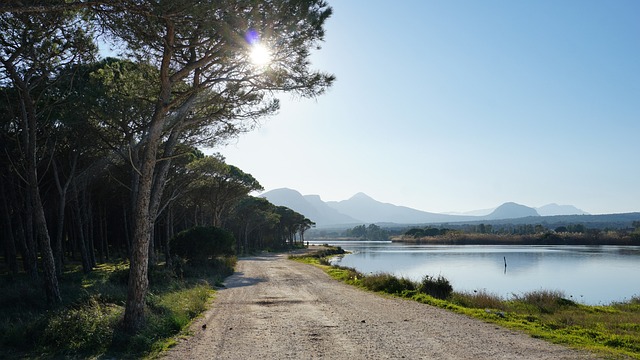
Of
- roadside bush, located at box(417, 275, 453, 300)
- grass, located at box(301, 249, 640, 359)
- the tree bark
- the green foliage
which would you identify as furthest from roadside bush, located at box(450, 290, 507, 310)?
the green foliage

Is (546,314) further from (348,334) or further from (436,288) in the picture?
(348,334)

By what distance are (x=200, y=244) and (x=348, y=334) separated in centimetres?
2073

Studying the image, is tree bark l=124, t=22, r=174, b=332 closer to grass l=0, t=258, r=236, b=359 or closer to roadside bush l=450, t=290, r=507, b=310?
grass l=0, t=258, r=236, b=359

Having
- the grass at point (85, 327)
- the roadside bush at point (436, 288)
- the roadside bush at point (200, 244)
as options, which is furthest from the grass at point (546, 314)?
the roadside bush at point (200, 244)

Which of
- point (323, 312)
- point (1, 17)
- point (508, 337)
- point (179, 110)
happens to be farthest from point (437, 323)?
point (1, 17)

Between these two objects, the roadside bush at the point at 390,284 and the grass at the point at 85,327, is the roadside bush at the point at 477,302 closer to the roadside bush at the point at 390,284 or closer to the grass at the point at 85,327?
the roadside bush at the point at 390,284

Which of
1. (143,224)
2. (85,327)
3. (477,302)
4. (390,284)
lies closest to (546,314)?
(477,302)

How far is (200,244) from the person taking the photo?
2844 centimetres

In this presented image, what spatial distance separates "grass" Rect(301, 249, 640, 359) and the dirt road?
576 mm

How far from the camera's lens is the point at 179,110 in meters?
10.8

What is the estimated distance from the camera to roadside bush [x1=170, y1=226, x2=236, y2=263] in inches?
1120

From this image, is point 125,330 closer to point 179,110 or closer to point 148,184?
point 148,184

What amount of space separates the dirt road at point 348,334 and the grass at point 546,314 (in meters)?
0.58

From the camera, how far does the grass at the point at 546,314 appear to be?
27.8 ft
